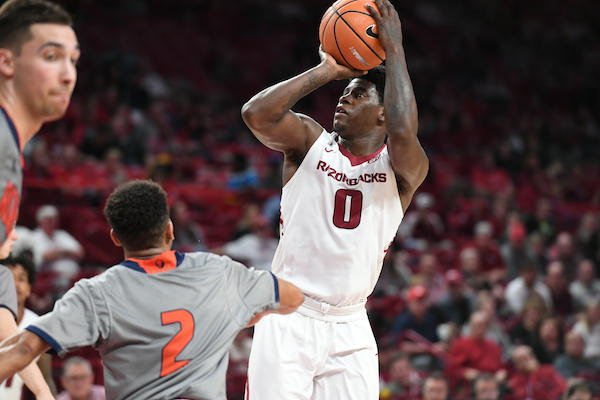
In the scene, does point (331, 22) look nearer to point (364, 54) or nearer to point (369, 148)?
point (364, 54)

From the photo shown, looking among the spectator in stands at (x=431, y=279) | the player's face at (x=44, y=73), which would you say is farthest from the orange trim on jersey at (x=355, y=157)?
the spectator in stands at (x=431, y=279)

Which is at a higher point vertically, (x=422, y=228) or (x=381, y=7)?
(x=381, y=7)

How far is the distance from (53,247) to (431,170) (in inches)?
292

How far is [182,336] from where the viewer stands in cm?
320

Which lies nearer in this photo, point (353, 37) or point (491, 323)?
point (353, 37)

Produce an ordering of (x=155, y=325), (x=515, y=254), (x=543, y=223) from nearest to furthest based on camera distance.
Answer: (x=155, y=325) < (x=515, y=254) < (x=543, y=223)

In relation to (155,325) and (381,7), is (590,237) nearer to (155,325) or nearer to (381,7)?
(381,7)

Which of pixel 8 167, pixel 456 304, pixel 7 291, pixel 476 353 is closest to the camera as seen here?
pixel 8 167

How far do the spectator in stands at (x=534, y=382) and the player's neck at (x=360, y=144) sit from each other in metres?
3.97

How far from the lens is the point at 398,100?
4406 millimetres

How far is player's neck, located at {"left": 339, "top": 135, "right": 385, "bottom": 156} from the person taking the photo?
15.2 feet

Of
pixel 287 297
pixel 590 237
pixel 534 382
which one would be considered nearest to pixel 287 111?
pixel 287 297

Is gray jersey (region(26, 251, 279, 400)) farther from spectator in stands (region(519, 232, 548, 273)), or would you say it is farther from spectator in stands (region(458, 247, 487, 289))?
spectator in stands (region(519, 232, 548, 273))

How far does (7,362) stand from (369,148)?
7.40 ft
